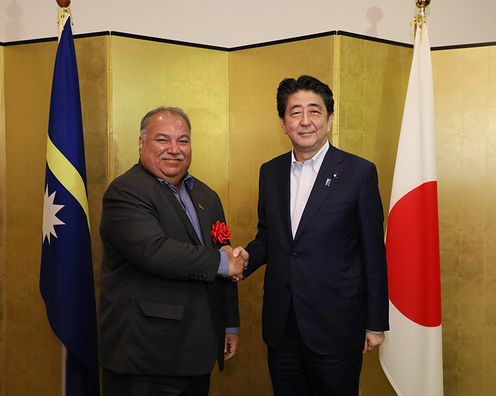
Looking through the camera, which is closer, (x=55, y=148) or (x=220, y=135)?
(x=55, y=148)

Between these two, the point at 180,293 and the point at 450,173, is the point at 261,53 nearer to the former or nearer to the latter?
the point at 450,173

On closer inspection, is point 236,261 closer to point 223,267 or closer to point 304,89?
point 223,267

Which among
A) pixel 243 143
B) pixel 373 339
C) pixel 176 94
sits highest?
pixel 176 94

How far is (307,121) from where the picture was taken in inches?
99.6

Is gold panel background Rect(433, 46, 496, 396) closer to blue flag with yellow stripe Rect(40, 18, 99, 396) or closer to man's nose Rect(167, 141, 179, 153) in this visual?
man's nose Rect(167, 141, 179, 153)

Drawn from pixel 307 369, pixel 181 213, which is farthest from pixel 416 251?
pixel 181 213

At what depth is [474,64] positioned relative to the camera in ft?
11.0

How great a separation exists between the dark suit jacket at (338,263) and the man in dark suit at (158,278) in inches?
10.5

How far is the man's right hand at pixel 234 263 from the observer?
244 cm

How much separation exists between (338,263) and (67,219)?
1.36 metres

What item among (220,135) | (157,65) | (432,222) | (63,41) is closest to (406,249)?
(432,222)

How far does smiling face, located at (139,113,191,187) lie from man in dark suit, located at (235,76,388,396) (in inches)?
16.9

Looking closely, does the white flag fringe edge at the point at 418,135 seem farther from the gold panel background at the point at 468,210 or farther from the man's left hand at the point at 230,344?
the man's left hand at the point at 230,344

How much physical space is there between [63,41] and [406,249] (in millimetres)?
1914
